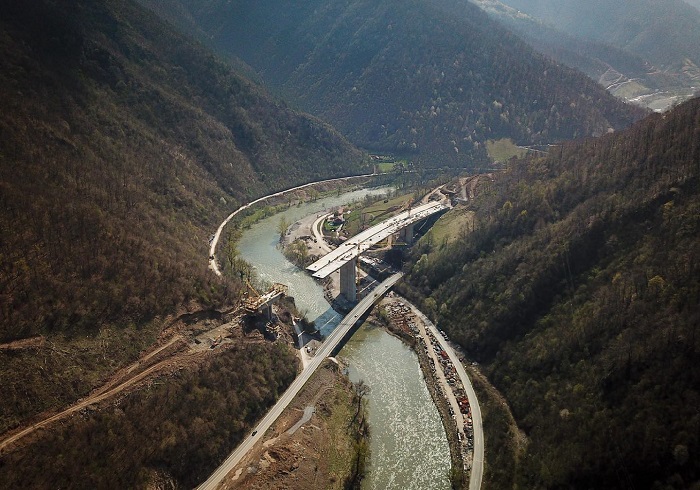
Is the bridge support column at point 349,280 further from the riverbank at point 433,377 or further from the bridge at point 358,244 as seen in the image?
the riverbank at point 433,377

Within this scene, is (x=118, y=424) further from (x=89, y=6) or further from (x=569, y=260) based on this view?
(x=89, y=6)

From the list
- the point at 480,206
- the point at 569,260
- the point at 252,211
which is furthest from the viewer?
the point at 252,211

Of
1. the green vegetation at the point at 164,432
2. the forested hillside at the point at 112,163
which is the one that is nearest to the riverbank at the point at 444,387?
the green vegetation at the point at 164,432

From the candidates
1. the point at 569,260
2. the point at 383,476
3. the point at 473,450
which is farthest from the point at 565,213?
the point at 383,476

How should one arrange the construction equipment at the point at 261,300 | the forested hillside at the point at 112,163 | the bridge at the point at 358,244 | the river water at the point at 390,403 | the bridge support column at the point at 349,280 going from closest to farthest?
1. the river water at the point at 390,403
2. the forested hillside at the point at 112,163
3. the construction equipment at the point at 261,300
4. the bridge at the point at 358,244
5. the bridge support column at the point at 349,280

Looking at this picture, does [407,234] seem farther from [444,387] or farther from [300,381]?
[300,381]

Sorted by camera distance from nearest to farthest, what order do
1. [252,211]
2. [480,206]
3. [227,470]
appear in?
1. [227,470]
2. [480,206]
3. [252,211]

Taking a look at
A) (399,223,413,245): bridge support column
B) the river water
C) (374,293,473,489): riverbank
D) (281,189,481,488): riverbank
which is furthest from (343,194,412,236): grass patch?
(374,293,473,489): riverbank

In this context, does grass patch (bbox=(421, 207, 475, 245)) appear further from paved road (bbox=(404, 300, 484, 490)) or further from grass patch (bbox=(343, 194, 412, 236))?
paved road (bbox=(404, 300, 484, 490))
